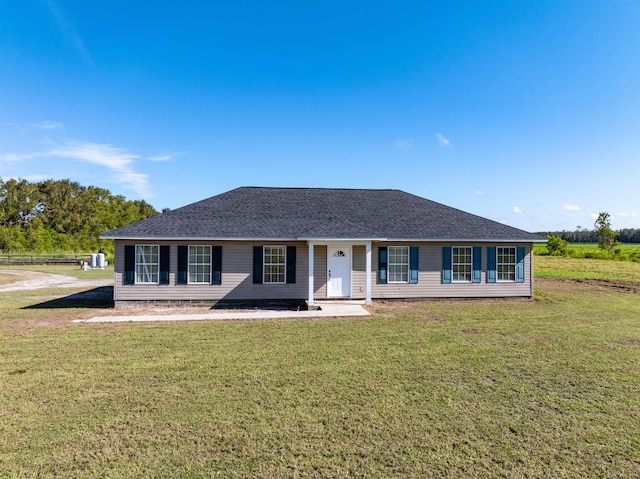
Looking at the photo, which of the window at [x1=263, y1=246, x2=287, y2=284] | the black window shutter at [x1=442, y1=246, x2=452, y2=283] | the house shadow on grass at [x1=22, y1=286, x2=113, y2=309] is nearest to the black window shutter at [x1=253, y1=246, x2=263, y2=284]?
the window at [x1=263, y1=246, x2=287, y2=284]

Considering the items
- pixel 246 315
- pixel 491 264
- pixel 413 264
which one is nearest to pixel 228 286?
pixel 246 315

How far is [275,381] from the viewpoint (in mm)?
6254

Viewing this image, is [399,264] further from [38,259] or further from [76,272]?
[38,259]

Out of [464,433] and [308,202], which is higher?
[308,202]

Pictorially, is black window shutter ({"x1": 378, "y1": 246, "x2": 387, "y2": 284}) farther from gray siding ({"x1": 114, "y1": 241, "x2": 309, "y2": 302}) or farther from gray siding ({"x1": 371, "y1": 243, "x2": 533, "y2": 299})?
gray siding ({"x1": 114, "y1": 241, "x2": 309, "y2": 302})

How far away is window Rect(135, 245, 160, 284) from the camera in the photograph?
46.3 ft

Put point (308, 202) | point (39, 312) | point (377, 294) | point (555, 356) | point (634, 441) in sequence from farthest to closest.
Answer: point (308, 202) → point (377, 294) → point (39, 312) → point (555, 356) → point (634, 441)

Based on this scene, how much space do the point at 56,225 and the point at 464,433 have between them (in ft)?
208

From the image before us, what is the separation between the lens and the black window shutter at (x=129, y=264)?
1401cm

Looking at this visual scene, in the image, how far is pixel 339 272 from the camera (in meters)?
15.0

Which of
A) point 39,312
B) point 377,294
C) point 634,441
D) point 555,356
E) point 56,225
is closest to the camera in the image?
point 634,441

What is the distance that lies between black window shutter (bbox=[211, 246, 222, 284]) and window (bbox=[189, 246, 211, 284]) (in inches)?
7.5

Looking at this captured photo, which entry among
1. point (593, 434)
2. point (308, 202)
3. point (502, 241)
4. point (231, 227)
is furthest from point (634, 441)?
point (308, 202)

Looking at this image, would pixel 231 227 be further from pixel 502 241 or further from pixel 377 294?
pixel 502 241
